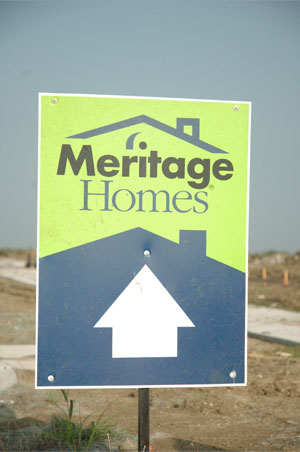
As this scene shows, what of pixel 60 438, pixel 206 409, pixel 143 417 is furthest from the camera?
pixel 206 409

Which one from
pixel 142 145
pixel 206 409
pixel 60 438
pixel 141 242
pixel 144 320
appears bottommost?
pixel 206 409

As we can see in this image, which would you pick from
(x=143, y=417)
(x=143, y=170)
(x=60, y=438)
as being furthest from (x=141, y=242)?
(x=60, y=438)

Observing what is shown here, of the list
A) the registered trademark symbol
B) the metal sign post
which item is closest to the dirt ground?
the metal sign post

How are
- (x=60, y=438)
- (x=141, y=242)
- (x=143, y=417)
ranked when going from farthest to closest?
(x=60, y=438), (x=143, y=417), (x=141, y=242)

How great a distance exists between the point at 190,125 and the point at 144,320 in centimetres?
93

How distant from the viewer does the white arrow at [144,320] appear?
2.53 m

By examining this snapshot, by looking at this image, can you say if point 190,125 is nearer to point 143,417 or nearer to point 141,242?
point 141,242

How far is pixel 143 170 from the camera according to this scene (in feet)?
8.40

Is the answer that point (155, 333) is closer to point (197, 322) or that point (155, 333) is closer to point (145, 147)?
point (197, 322)

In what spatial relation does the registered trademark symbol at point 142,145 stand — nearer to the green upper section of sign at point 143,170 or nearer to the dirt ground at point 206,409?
the green upper section of sign at point 143,170

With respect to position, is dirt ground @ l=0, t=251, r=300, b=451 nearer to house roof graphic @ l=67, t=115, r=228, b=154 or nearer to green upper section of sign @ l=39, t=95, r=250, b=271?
green upper section of sign @ l=39, t=95, r=250, b=271

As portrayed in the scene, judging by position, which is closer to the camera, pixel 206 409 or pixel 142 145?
pixel 142 145

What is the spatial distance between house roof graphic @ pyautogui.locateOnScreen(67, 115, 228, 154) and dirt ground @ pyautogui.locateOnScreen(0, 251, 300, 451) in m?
2.20

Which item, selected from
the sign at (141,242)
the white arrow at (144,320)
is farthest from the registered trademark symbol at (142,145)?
the white arrow at (144,320)
